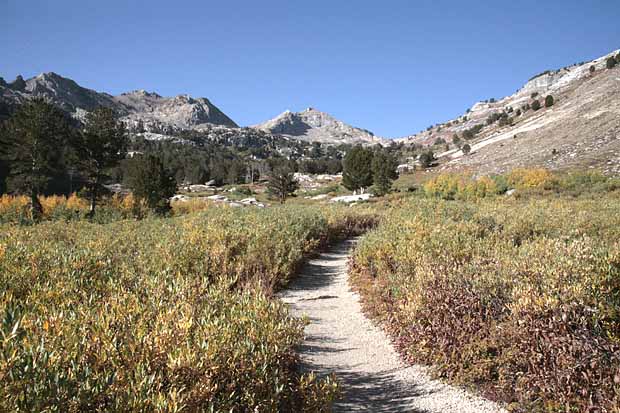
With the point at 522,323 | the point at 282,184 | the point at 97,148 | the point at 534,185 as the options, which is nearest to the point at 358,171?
the point at 282,184

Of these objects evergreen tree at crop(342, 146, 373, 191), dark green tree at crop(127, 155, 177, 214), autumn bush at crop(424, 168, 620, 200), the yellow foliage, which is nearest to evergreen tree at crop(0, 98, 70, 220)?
dark green tree at crop(127, 155, 177, 214)

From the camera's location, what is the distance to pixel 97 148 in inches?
1261

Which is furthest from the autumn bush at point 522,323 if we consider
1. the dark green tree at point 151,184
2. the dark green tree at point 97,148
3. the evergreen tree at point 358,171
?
the evergreen tree at point 358,171

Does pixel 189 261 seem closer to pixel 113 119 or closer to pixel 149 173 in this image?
pixel 149 173

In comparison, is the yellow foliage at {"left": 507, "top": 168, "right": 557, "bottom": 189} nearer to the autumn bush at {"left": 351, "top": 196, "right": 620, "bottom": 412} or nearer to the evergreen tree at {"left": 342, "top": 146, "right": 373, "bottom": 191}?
the evergreen tree at {"left": 342, "top": 146, "right": 373, "bottom": 191}

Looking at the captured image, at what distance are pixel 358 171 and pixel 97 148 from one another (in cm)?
3304

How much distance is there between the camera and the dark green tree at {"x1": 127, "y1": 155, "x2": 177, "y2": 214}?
3012 cm

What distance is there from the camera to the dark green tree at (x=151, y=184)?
30.1 m

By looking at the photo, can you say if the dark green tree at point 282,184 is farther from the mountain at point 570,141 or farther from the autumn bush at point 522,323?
the autumn bush at point 522,323

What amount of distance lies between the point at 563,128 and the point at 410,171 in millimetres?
29551

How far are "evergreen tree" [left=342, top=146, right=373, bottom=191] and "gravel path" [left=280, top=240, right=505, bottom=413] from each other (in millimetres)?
44147

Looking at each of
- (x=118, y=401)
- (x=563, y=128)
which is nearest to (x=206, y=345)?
(x=118, y=401)

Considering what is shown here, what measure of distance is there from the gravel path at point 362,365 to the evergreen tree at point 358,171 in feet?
145

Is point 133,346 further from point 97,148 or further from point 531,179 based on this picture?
point 531,179
